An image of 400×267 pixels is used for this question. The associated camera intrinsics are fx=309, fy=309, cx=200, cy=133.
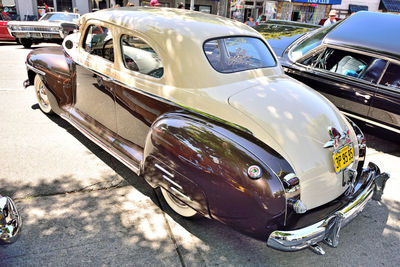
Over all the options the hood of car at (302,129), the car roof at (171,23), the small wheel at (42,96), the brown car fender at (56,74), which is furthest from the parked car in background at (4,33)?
the hood of car at (302,129)

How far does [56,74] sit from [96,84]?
0.98 metres

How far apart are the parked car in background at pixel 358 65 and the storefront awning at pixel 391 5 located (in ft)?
79.5

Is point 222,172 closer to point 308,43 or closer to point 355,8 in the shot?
point 308,43

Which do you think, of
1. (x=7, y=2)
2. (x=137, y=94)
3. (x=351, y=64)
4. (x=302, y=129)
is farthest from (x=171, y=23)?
(x=7, y=2)

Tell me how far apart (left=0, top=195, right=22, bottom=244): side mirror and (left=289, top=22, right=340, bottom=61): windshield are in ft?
15.0

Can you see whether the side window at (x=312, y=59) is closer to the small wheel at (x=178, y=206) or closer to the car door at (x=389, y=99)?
the car door at (x=389, y=99)

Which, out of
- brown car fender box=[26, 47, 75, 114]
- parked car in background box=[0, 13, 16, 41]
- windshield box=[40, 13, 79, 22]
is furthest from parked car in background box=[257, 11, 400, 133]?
parked car in background box=[0, 13, 16, 41]

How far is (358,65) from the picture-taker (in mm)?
4668

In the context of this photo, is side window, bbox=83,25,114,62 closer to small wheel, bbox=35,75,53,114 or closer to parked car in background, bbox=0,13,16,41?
small wheel, bbox=35,75,53,114

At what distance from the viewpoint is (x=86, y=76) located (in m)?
3.68

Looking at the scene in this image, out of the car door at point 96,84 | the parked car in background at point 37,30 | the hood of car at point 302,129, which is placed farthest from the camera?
the parked car in background at point 37,30

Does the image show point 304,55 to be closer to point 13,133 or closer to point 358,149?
point 358,149

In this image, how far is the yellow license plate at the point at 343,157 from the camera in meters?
2.48

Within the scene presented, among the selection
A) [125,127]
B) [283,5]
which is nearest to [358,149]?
[125,127]
